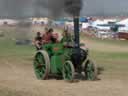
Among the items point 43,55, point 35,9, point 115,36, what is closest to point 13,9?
point 35,9

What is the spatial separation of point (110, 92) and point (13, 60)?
11.8 meters

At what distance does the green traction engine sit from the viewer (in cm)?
1583

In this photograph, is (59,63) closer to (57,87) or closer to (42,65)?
(42,65)

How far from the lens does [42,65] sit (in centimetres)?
1689

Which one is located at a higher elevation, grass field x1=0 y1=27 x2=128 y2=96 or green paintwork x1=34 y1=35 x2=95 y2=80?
green paintwork x1=34 y1=35 x2=95 y2=80

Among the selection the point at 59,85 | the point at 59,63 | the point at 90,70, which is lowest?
the point at 59,85

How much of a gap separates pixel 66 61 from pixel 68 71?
34 centimetres

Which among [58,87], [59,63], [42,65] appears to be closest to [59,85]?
[58,87]

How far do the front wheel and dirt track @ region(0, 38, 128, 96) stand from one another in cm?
22

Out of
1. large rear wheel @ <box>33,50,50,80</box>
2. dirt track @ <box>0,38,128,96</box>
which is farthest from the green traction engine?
dirt track @ <box>0,38,128,96</box>

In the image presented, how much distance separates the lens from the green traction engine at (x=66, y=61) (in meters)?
15.8

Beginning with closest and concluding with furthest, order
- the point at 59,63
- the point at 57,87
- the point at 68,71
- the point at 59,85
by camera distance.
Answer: the point at 57,87 < the point at 59,85 < the point at 68,71 < the point at 59,63

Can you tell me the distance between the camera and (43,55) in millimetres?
16453

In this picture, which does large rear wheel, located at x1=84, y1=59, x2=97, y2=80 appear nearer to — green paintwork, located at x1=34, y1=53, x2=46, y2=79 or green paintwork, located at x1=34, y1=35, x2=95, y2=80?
green paintwork, located at x1=34, y1=35, x2=95, y2=80
